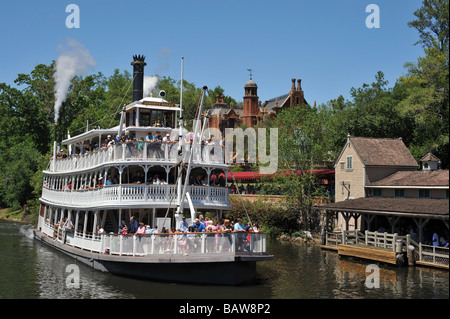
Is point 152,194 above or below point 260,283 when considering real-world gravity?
above

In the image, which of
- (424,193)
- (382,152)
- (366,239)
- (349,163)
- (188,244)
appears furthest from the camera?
(349,163)

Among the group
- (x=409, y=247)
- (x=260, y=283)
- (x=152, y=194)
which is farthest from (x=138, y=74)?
(x=409, y=247)

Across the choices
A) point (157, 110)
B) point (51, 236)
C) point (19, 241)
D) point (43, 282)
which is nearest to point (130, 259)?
point (43, 282)

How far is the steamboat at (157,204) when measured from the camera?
20.8 m

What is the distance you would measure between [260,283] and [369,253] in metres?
11.8

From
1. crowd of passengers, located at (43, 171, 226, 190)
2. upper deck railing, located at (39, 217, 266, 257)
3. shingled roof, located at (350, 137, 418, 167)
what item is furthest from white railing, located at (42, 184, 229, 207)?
shingled roof, located at (350, 137, 418, 167)

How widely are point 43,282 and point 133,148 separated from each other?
24.7ft

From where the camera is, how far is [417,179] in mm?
36531

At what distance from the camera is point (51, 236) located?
36406mm

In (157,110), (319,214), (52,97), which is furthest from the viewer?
(52,97)

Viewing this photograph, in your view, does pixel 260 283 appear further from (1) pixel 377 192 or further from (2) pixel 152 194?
(1) pixel 377 192

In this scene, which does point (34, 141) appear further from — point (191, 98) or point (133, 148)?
point (133, 148)

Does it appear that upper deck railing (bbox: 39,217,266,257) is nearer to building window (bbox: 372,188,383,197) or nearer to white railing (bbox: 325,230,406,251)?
white railing (bbox: 325,230,406,251)

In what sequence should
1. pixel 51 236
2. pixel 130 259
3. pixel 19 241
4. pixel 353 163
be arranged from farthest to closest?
pixel 353 163 < pixel 19 241 < pixel 51 236 < pixel 130 259
